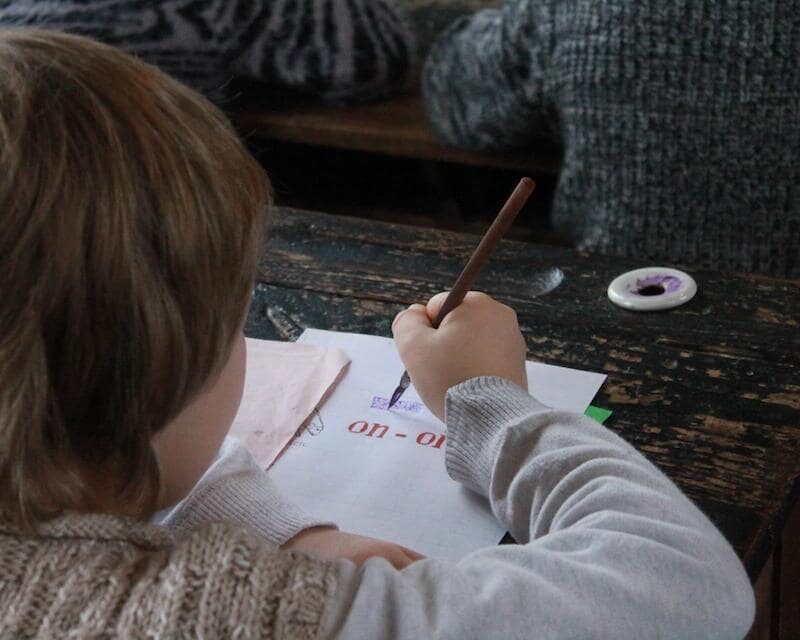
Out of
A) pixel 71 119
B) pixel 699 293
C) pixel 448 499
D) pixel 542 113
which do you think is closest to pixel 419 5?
pixel 542 113

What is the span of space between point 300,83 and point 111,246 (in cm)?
129

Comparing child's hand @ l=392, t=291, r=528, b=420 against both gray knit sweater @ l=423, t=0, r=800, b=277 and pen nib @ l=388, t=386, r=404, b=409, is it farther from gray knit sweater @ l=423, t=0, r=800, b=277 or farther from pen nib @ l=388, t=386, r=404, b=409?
gray knit sweater @ l=423, t=0, r=800, b=277

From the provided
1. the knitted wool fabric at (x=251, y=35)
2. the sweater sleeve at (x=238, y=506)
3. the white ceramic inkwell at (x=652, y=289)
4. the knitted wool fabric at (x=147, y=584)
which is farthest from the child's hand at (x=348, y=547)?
the knitted wool fabric at (x=251, y=35)

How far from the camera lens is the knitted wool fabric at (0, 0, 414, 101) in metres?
1.66

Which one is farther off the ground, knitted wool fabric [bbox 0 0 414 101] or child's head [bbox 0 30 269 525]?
child's head [bbox 0 30 269 525]

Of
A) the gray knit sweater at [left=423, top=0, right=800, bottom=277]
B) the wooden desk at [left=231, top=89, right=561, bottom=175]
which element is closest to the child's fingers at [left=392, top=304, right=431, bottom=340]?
the gray knit sweater at [left=423, top=0, right=800, bottom=277]

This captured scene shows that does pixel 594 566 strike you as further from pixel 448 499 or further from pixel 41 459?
pixel 41 459

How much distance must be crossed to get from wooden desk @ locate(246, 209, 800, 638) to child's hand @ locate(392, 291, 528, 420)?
0.08 metres

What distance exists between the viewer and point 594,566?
629mm

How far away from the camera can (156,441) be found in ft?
2.13

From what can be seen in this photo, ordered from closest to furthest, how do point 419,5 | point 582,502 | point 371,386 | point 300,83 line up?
1. point 582,502
2. point 371,386
3. point 300,83
4. point 419,5

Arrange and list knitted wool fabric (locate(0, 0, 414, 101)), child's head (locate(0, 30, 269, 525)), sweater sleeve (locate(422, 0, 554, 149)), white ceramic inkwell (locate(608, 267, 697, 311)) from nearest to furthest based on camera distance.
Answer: child's head (locate(0, 30, 269, 525))
white ceramic inkwell (locate(608, 267, 697, 311))
sweater sleeve (locate(422, 0, 554, 149))
knitted wool fabric (locate(0, 0, 414, 101))

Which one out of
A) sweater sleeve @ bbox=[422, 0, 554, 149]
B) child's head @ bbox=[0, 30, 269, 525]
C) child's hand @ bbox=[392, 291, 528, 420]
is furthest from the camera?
sweater sleeve @ bbox=[422, 0, 554, 149]

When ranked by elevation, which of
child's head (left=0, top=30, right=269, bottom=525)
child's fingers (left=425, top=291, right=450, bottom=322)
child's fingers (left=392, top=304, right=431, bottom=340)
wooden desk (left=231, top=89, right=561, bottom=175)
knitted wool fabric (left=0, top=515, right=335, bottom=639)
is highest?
child's head (left=0, top=30, right=269, bottom=525)
